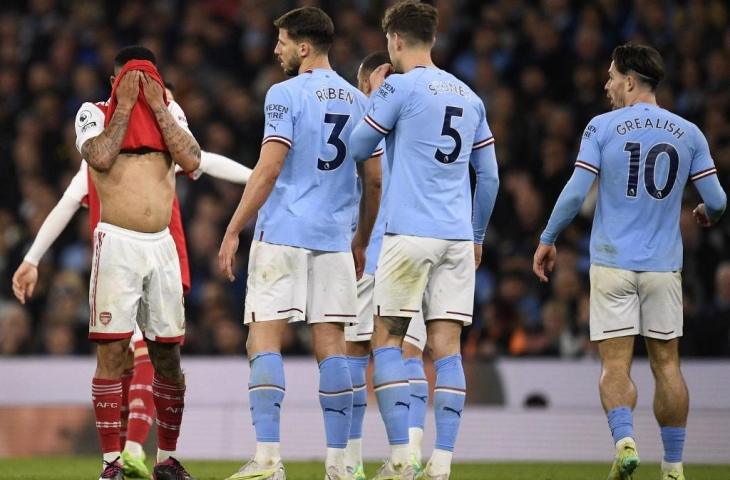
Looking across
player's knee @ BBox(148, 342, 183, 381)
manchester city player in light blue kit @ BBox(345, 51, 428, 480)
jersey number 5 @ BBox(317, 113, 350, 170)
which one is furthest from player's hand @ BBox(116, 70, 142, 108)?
manchester city player in light blue kit @ BBox(345, 51, 428, 480)

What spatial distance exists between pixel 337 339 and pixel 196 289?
663 cm

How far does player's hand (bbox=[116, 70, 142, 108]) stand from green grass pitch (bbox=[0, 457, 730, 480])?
8.47 feet

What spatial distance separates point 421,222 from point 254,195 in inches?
34.9

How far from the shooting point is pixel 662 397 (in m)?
7.85

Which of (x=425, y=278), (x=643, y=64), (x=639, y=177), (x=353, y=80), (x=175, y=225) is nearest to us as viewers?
(x=425, y=278)

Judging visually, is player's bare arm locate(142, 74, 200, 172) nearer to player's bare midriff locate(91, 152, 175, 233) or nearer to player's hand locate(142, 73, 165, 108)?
player's hand locate(142, 73, 165, 108)

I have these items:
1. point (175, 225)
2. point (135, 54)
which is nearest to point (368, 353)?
point (175, 225)

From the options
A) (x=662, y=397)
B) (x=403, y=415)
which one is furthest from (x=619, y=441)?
(x=403, y=415)

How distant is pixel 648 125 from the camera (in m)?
7.77

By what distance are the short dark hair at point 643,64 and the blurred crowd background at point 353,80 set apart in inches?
171

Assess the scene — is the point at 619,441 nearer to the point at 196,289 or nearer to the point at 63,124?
the point at 196,289

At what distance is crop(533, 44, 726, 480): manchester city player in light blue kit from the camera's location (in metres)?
7.76

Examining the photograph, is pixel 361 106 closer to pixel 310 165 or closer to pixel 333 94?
pixel 333 94

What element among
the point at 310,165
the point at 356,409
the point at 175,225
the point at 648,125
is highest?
the point at 648,125
